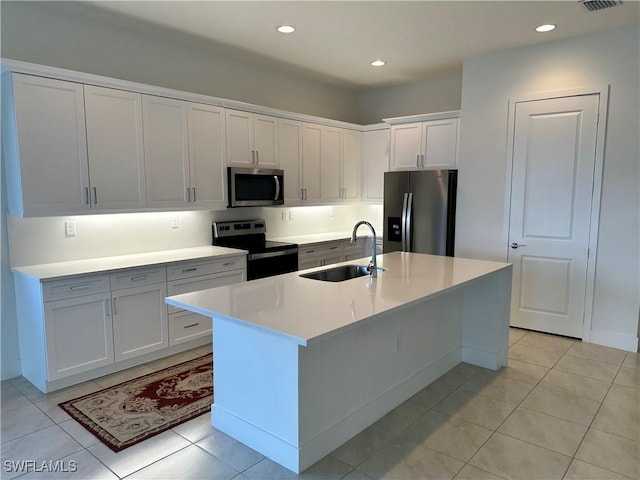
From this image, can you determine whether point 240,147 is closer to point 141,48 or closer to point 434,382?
point 141,48

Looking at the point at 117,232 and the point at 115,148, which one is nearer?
the point at 115,148

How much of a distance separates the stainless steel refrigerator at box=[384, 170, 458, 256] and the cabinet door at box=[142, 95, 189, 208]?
235cm

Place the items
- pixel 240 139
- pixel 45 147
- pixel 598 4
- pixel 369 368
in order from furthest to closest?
pixel 240 139, pixel 598 4, pixel 45 147, pixel 369 368

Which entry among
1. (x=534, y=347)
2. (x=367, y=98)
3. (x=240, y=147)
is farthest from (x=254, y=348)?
(x=367, y=98)

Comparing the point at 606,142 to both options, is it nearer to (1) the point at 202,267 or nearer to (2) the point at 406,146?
(2) the point at 406,146

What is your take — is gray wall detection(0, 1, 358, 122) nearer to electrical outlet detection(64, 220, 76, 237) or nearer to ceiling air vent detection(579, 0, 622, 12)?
electrical outlet detection(64, 220, 76, 237)

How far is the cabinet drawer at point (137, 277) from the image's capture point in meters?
3.24

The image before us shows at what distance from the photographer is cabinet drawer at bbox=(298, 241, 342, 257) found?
15.7ft

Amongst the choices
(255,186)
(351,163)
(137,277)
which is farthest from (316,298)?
(351,163)


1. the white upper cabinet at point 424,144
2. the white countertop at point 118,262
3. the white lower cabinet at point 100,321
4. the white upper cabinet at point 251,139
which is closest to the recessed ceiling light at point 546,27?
the white upper cabinet at point 424,144

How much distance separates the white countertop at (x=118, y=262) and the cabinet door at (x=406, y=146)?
7.70 feet

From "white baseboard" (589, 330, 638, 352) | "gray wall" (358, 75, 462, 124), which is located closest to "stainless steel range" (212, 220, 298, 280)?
"gray wall" (358, 75, 462, 124)

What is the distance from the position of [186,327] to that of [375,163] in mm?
3294

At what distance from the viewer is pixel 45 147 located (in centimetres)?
301
